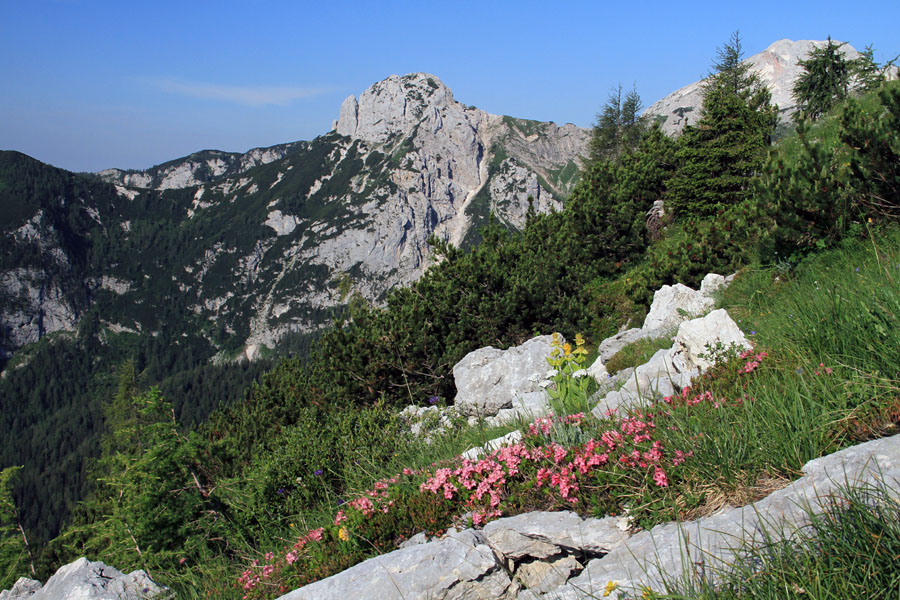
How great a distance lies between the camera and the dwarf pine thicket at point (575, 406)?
3.08 meters

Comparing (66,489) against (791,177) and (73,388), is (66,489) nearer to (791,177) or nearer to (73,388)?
(73,388)

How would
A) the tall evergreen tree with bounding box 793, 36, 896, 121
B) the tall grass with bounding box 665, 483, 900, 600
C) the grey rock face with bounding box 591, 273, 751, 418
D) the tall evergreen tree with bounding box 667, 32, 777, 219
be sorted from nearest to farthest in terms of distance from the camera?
1. the tall grass with bounding box 665, 483, 900, 600
2. the grey rock face with bounding box 591, 273, 751, 418
3. the tall evergreen tree with bounding box 667, 32, 777, 219
4. the tall evergreen tree with bounding box 793, 36, 896, 121

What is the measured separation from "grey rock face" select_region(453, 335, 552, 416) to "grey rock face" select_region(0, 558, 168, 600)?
20.0ft

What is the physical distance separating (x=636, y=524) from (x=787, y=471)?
87cm

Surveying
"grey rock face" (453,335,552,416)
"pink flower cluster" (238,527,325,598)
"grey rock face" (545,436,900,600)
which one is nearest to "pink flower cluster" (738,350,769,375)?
"grey rock face" (545,436,900,600)

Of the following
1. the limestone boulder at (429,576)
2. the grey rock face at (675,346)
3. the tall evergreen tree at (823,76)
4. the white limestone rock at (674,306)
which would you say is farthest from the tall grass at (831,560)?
the tall evergreen tree at (823,76)

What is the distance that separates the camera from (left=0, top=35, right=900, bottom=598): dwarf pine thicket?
3.08 meters

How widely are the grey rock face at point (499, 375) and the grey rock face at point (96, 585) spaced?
20.0 ft

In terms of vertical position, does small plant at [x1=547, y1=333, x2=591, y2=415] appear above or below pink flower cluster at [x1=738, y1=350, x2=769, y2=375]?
below

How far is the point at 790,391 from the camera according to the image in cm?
320

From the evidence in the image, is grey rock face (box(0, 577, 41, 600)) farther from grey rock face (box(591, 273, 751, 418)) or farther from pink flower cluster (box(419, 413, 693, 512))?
grey rock face (box(591, 273, 751, 418))

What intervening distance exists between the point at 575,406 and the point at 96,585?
4.89m

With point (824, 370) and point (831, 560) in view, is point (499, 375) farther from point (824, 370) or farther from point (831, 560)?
point (831, 560)

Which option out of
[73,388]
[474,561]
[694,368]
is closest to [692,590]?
[474,561]
